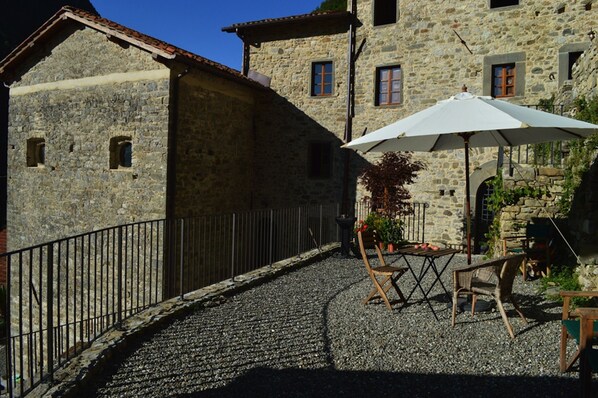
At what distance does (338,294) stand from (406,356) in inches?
86.6

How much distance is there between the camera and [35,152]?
12430 millimetres

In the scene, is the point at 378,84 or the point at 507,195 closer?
the point at 507,195

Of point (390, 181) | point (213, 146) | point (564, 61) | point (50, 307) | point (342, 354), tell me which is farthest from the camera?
point (213, 146)

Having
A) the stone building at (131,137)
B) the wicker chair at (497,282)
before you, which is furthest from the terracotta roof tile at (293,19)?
the wicker chair at (497,282)

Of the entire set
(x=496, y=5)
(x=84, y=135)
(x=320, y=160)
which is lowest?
(x=320, y=160)

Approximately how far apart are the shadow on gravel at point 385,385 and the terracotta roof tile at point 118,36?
7766 millimetres

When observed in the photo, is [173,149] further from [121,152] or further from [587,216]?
[587,216]

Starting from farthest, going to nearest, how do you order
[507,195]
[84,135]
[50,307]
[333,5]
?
[333,5] → [84,135] → [507,195] → [50,307]

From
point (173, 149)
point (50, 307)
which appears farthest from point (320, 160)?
point (50, 307)

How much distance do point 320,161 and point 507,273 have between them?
950 cm

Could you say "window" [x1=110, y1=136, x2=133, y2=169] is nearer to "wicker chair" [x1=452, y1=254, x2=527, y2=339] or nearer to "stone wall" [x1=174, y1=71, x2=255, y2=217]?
"stone wall" [x1=174, y1=71, x2=255, y2=217]

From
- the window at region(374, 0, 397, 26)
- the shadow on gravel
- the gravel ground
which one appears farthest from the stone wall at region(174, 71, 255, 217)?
the shadow on gravel

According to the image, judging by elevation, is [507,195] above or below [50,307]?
above

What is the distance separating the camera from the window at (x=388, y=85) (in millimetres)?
12781
